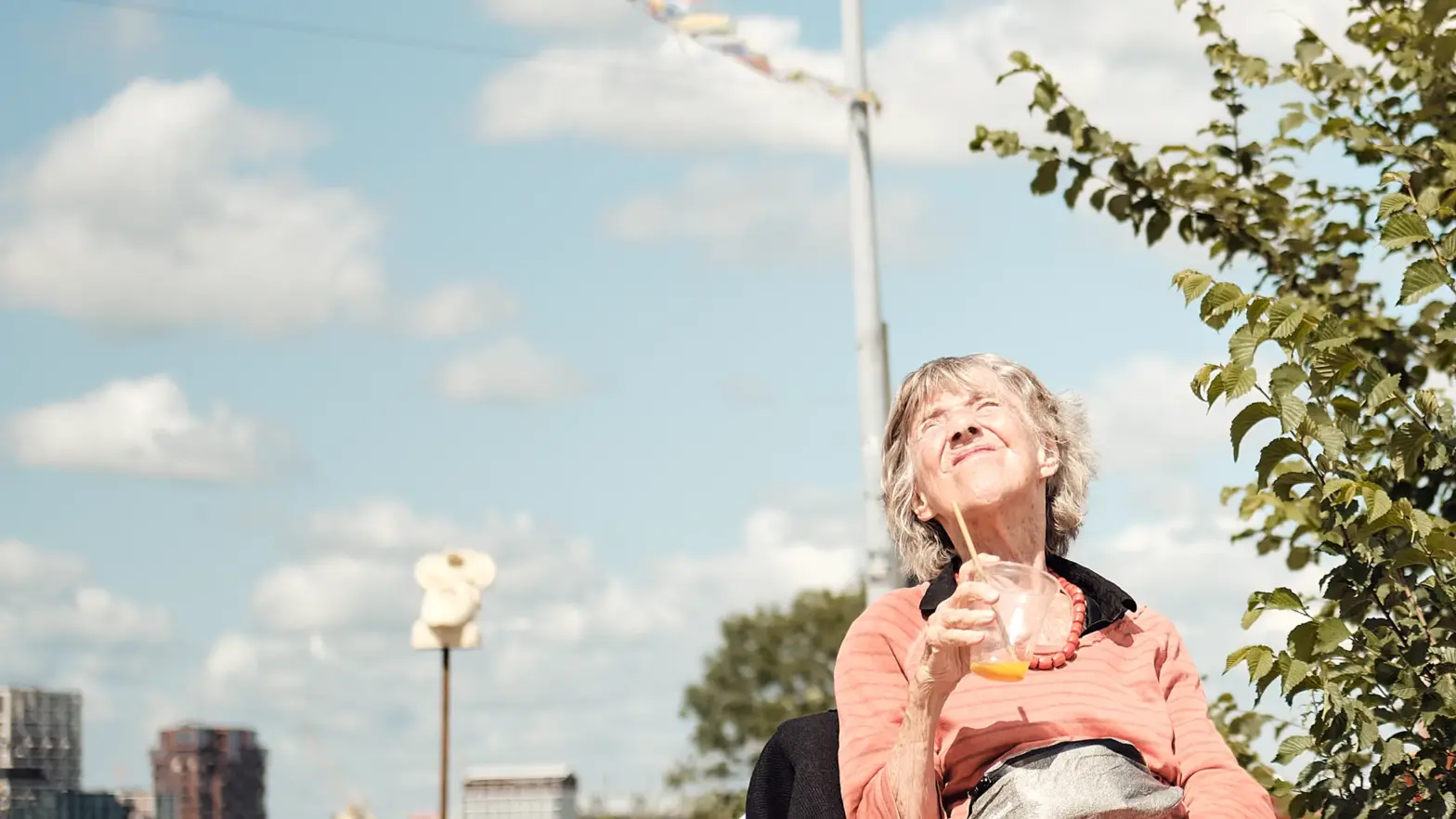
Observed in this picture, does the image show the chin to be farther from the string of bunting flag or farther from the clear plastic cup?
the string of bunting flag

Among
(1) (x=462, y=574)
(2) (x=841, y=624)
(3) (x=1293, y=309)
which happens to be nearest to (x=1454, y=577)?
(3) (x=1293, y=309)

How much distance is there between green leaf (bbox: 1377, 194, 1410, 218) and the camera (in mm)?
3156

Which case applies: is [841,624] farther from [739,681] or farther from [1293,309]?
[1293,309]

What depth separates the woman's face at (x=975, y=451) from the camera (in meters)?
2.83

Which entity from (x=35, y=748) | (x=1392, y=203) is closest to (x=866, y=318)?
(x=1392, y=203)

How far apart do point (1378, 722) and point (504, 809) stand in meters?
13.2

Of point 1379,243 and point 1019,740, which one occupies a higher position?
point 1379,243

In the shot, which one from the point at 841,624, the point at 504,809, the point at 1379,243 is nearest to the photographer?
the point at 1379,243

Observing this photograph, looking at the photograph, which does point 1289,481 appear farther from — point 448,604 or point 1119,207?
point 448,604

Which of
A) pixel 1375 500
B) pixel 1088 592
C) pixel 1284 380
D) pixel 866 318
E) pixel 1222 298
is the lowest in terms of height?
pixel 1088 592

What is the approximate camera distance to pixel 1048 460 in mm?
2986

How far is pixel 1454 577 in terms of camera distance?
2.99 m

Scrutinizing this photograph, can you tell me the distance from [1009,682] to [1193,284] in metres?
0.77

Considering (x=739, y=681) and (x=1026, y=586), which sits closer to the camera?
(x=1026, y=586)
